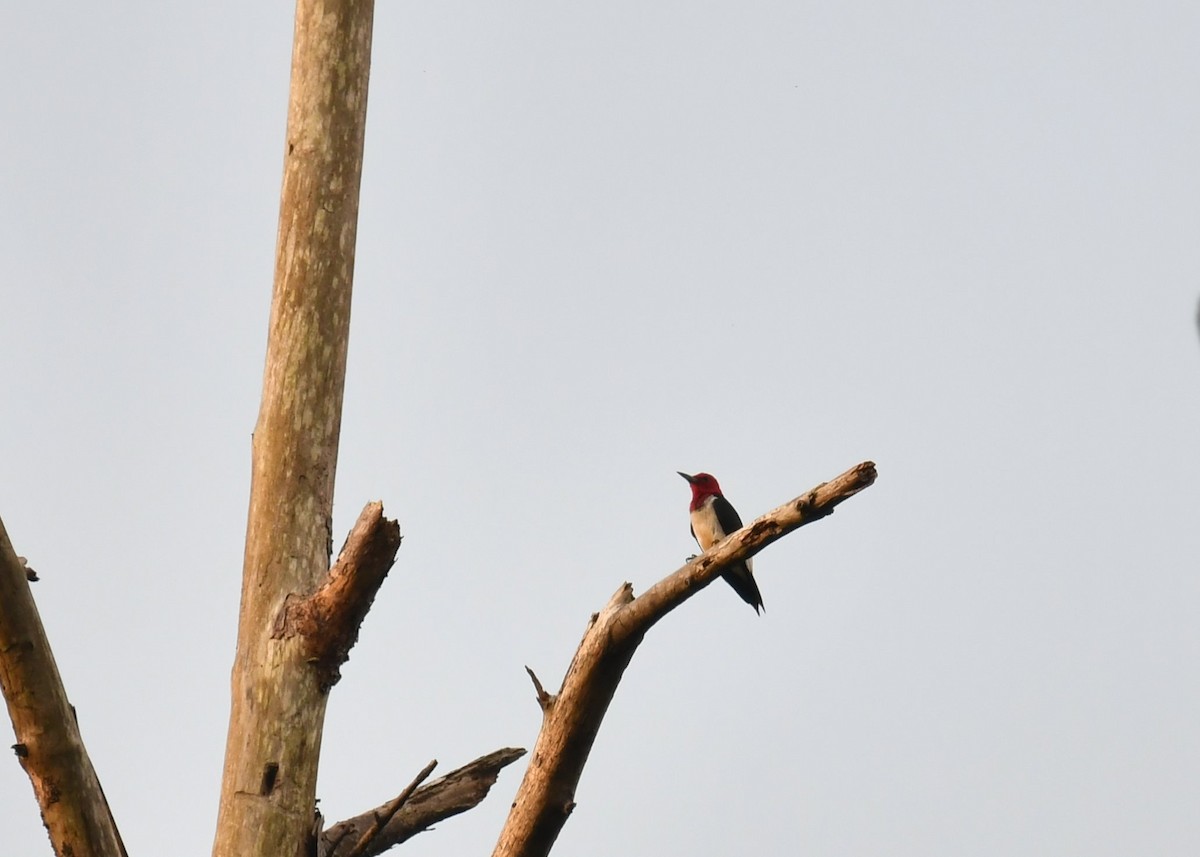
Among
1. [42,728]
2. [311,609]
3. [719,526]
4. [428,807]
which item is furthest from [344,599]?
[719,526]

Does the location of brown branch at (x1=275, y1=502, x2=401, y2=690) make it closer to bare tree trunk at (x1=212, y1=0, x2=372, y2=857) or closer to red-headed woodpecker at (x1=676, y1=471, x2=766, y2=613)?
bare tree trunk at (x1=212, y1=0, x2=372, y2=857)

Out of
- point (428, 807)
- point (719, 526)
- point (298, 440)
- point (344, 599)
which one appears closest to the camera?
point (344, 599)

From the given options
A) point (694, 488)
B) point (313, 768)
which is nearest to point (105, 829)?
point (313, 768)

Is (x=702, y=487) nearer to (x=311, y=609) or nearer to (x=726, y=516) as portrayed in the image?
(x=726, y=516)

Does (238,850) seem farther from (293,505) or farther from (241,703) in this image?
(293,505)

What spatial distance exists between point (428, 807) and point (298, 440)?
124 cm

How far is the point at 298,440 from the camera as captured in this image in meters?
3.89

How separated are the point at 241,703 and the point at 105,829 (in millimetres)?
528

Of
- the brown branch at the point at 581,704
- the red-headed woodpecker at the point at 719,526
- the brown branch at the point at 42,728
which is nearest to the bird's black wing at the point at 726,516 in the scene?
the red-headed woodpecker at the point at 719,526

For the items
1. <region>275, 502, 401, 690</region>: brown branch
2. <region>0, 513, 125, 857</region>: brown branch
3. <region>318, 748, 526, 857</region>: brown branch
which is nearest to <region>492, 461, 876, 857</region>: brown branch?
<region>318, 748, 526, 857</region>: brown branch

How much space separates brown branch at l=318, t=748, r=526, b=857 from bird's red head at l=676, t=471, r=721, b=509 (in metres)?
4.82

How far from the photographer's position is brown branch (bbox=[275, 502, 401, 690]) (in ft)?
11.3

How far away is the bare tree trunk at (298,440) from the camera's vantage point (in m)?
3.52

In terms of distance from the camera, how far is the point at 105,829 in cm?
324
